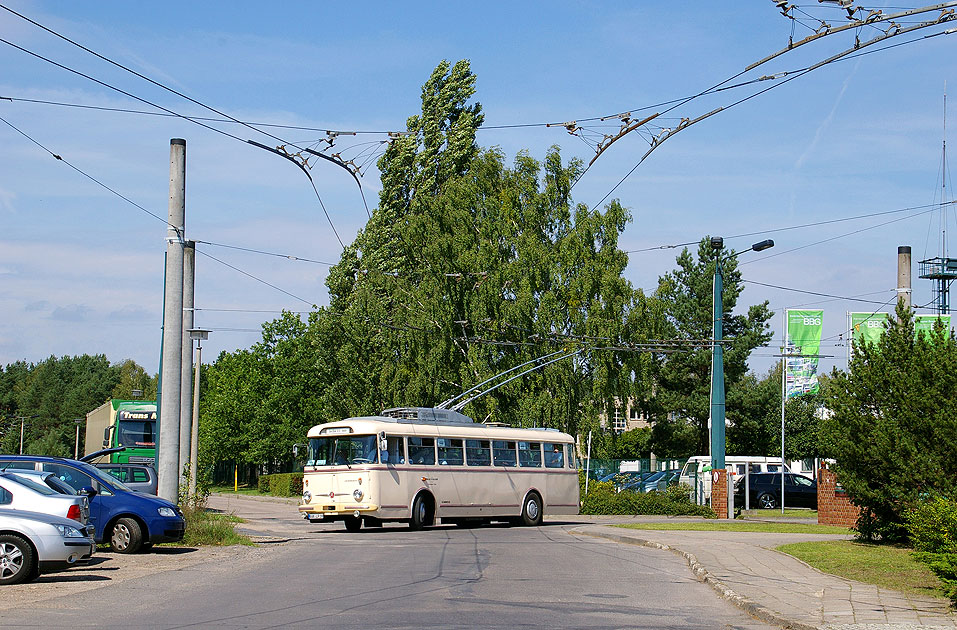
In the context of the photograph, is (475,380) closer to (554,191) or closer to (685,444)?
(554,191)

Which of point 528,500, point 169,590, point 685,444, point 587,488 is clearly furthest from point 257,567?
point 685,444

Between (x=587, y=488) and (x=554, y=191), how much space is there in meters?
12.7

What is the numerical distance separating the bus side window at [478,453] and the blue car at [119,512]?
39.8ft

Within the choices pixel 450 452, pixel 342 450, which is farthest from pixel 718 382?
pixel 342 450

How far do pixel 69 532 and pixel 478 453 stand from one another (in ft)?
55.1

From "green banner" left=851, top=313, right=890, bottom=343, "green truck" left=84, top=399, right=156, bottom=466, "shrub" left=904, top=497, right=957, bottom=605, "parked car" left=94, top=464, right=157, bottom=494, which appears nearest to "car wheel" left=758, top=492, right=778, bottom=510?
"green banner" left=851, top=313, right=890, bottom=343

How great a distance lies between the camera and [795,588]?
13000mm

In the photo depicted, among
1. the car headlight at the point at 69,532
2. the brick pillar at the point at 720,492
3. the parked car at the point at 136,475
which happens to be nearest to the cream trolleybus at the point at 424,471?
the parked car at the point at 136,475

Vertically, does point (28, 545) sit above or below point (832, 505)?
above

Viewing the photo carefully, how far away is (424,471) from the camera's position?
27.7m

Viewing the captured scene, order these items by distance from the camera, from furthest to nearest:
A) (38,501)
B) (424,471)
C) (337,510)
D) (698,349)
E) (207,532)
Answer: (698,349) < (424,471) < (337,510) < (207,532) < (38,501)

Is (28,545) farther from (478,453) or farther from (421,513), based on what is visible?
(478,453)

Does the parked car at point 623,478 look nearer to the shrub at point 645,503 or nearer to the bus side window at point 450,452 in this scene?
the shrub at point 645,503

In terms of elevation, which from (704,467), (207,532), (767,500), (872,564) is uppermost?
(872,564)
